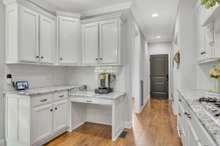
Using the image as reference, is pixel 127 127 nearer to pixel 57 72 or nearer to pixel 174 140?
pixel 174 140

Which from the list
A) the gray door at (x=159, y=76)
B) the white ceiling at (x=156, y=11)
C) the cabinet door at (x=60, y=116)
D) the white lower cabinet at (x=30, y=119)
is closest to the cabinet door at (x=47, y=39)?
the white lower cabinet at (x=30, y=119)

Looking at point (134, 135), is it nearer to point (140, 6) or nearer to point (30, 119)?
point (30, 119)

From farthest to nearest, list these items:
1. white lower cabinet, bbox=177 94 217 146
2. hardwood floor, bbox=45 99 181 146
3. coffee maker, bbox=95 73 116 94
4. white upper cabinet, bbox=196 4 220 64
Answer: coffee maker, bbox=95 73 116 94
hardwood floor, bbox=45 99 181 146
white upper cabinet, bbox=196 4 220 64
white lower cabinet, bbox=177 94 217 146

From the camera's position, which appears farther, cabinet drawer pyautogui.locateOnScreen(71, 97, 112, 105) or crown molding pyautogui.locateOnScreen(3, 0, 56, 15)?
cabinet drawer pyautogui.locateOnScreen(71, 97, 112, 105)

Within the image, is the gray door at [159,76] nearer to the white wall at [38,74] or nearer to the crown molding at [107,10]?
the crown molding at [107,10]

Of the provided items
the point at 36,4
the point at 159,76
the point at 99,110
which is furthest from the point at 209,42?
the point at 159,76

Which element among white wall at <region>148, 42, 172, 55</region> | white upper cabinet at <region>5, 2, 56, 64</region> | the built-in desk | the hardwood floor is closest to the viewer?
white upper cabinet at <region>5, 2, 56, 64</region>

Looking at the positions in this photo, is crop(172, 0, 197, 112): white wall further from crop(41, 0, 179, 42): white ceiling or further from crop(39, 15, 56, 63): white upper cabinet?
crop(39, 15, 56, 63): white upper cabinet

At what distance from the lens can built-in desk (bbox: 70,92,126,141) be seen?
2.71m

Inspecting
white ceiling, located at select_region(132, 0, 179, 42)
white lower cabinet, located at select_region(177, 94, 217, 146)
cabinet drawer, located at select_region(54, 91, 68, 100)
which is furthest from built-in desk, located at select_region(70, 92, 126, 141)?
white ceiling, located at select_region(132, 0, 179, 42)

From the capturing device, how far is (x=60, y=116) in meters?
2.86

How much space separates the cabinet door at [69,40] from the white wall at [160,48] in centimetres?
462

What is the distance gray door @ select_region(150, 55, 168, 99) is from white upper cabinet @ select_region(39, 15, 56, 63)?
5.13 metres

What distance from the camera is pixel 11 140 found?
7.76 ft
